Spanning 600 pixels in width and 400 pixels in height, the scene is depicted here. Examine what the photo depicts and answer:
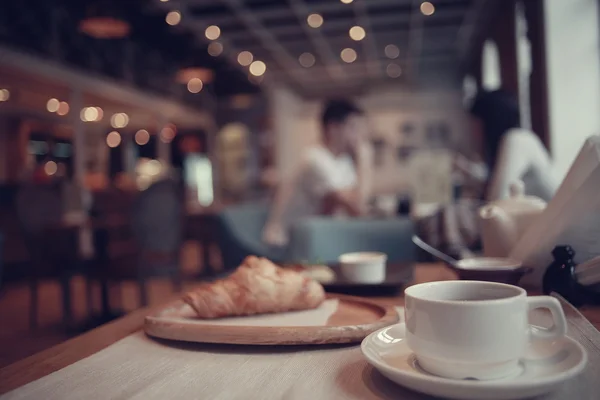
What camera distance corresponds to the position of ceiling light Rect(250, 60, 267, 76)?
10.4 meters

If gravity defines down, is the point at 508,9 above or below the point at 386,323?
above

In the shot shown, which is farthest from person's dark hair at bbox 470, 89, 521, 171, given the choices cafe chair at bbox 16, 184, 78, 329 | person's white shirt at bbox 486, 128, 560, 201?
cafe chair at bbox 16, 184, 78, 329

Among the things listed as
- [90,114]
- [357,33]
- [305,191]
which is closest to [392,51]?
[357,33]

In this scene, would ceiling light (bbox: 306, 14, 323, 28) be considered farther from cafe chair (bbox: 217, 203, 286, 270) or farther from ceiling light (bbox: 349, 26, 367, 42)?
cafe chair (bbox: 217, 203, 286, 270)

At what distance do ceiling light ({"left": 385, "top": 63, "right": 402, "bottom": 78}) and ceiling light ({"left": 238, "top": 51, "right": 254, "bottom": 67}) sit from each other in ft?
9.37

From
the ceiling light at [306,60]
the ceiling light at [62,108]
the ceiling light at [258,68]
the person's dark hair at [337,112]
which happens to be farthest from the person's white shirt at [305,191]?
the ceiling light at [258,68]

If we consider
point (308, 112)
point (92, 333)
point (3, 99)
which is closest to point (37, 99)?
point (3, 99)

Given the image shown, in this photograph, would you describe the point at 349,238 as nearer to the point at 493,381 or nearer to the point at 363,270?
the point at 363,270

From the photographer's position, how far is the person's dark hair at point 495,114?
306 centimetres

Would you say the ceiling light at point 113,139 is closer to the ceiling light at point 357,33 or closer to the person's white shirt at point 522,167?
the ceiling light at point 357,33

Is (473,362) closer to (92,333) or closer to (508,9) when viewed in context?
(92,333)

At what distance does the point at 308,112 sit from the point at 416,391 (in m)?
13.3

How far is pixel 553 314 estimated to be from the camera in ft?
1.91

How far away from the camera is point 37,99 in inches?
346
